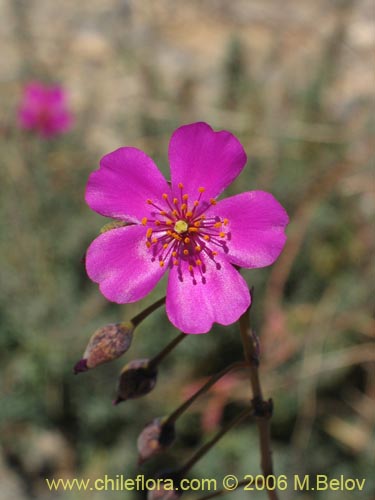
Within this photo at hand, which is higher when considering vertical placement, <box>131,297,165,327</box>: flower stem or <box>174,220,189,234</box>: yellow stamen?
<box>174,220,189,234</box>: yellow stamen

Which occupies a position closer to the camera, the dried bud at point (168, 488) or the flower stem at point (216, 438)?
the flower stem at point (216, 438)

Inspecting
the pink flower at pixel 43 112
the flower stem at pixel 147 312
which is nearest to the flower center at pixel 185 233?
the flower stem at pixel 147 312

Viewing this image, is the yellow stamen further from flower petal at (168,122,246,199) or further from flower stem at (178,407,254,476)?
flower stem at (178,407,254,476)

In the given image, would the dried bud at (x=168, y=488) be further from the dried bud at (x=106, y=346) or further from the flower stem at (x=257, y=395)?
the dried bud at (x=106, y=346)

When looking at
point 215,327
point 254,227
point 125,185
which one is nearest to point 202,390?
point 254,227

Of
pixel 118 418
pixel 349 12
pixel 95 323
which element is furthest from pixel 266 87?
pixel 118 418

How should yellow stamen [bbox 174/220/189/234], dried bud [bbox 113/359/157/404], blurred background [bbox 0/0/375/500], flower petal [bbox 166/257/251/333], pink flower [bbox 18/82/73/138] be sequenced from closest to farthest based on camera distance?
1. flower petal [bbox 166/257/251/333]
2. dried bud [bbox 113/359/157/404]
3. yellow stamen [bbox 174/220/189/234]
4. blurred background [bbox 0/0/375/500]
5. pink flower [bbox 18/82/73/138]

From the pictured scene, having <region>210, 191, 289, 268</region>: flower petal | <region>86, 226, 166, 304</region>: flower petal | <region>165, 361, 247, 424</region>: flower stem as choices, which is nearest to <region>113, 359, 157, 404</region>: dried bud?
<region>165, 361, 247, 424</region>: flower stem
